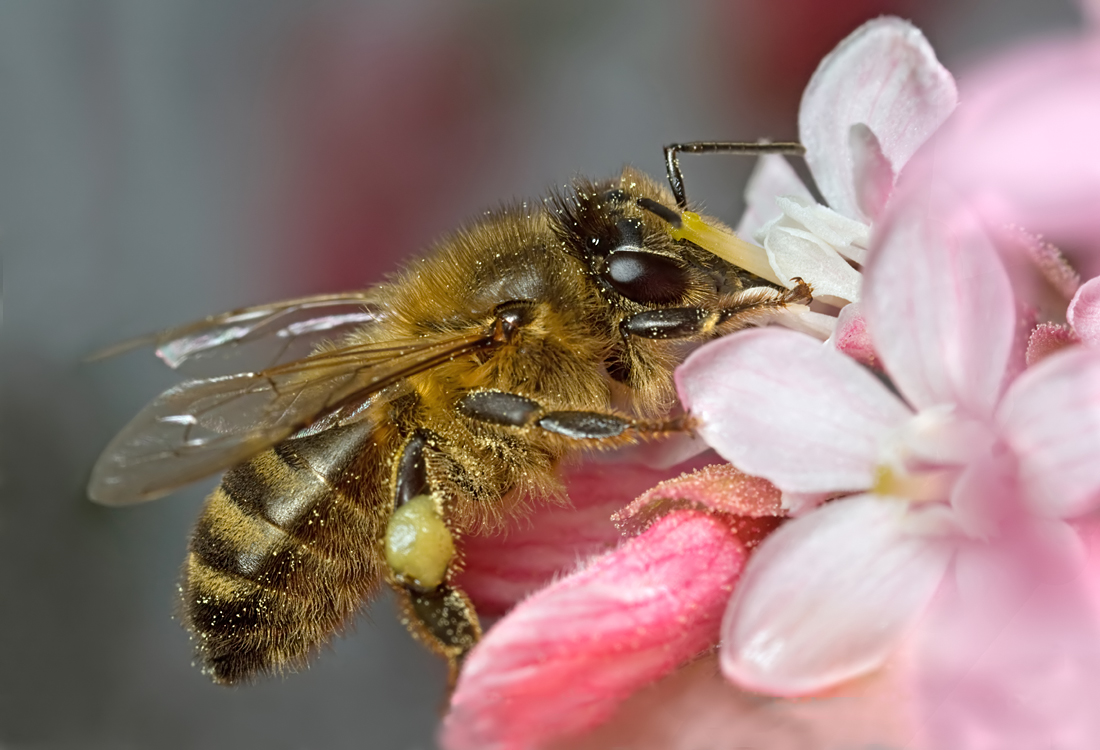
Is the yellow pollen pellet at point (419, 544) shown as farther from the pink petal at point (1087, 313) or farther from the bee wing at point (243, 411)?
the pink petal at point (1087, 313)

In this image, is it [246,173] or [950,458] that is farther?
[246,173]

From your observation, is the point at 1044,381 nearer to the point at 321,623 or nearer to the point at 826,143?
the point at 826,143

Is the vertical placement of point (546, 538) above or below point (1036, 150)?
below

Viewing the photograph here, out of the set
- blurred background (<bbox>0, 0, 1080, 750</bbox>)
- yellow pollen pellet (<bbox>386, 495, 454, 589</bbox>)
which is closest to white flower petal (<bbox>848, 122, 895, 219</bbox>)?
yellow pollen pellet (<bbox>386, 495, 454, 589</bbox>)

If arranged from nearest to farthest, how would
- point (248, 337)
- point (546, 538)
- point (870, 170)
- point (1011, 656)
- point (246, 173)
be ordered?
point (1011, 656) < point (870, 170) < point (546, 538) < point (248, 337) < point (246, 173)

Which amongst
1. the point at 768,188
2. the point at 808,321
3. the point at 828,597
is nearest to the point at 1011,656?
the point at 828,597

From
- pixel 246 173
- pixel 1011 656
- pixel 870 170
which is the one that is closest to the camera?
pixel 1011 656

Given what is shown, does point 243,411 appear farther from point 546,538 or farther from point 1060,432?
point 1060,432

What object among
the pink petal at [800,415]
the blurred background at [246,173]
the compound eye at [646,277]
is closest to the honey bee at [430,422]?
the compound eye at [646,277]
